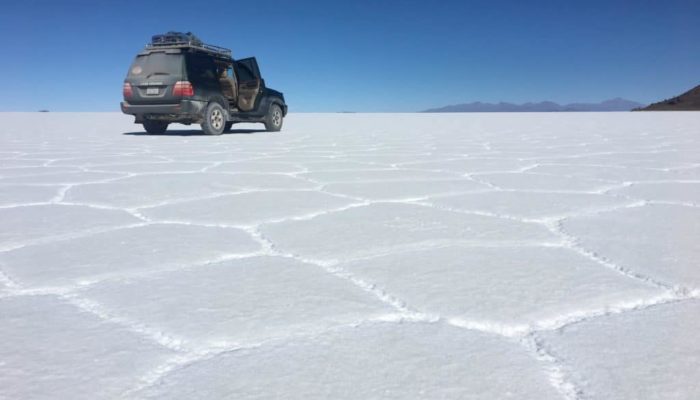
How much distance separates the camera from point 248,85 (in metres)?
10.3

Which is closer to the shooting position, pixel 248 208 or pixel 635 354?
pixel 635 354

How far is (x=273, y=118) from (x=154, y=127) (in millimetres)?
2268

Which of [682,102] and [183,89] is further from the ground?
[682,102]

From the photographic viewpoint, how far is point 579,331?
1328 mm

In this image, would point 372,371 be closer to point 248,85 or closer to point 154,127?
point 248,85

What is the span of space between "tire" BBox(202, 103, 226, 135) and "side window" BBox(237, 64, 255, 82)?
0.86 m

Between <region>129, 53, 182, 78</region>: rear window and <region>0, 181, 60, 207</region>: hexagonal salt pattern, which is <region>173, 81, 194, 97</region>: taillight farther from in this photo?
<region>0, 181, 60, 207</region>: hexagonal salt pattern

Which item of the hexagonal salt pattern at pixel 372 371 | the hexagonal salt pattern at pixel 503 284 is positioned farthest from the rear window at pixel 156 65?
the hexagonal salt pattern at pixel 372 371

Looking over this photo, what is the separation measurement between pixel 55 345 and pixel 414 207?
6.49ft

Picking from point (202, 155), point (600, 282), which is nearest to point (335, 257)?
point (600, 282)

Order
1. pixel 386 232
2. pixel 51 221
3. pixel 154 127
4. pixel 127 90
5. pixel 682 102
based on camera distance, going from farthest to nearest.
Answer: pixel 682 102 → pixel 154 127 → pixel 127 90 → pixel 51 221 → pixel 386 232

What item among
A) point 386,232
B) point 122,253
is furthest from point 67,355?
point 386,232

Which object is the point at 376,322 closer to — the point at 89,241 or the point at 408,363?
the point at 408,363

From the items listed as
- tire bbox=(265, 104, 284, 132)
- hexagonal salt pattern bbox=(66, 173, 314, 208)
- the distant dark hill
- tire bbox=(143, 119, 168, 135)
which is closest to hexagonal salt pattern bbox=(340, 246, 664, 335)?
hexagonal salt pattern bbox=(66, 173, 314, 208)
